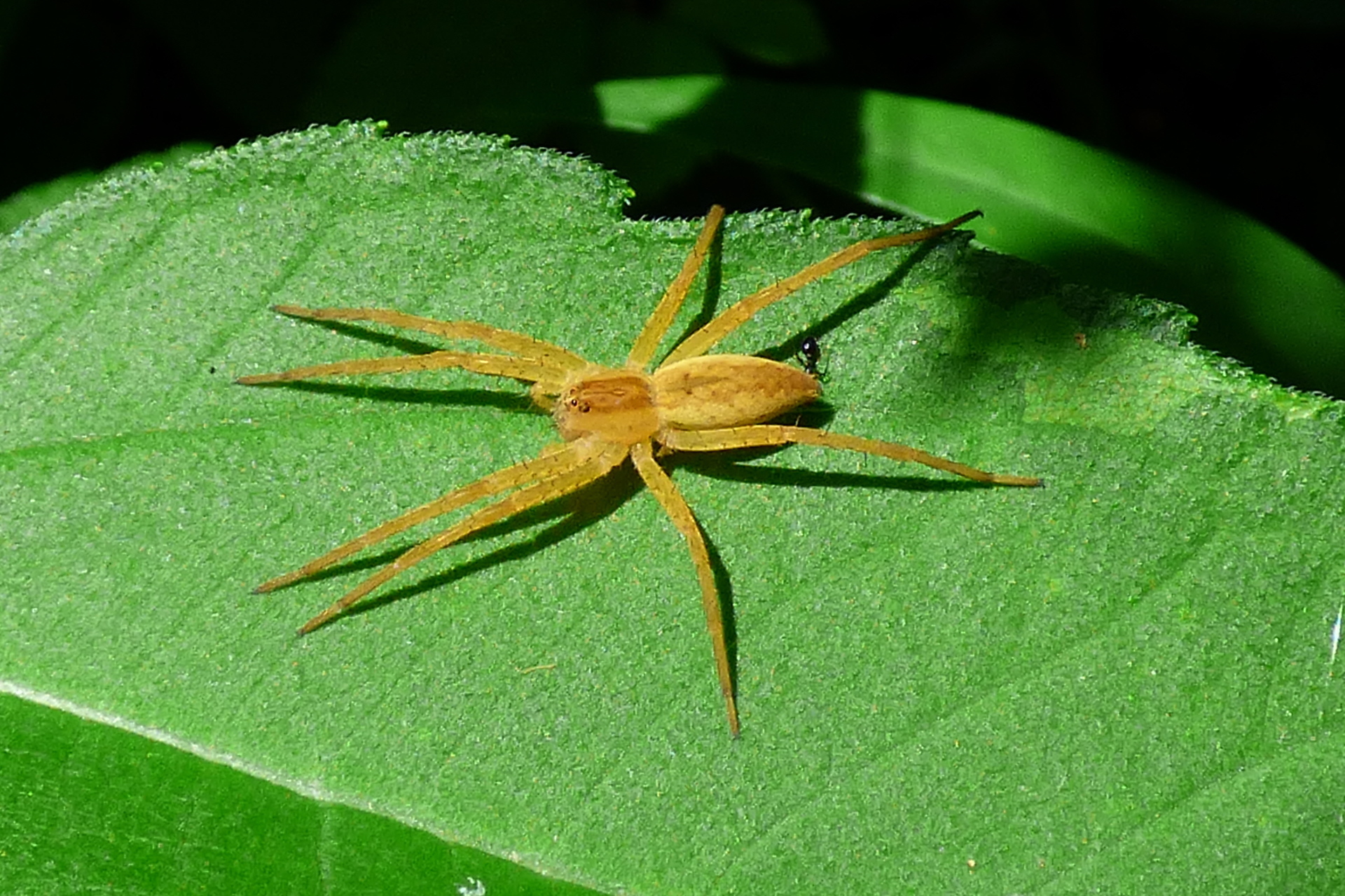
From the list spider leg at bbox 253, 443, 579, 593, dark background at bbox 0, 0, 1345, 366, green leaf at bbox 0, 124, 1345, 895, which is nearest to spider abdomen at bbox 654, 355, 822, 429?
green leaf at bbox 0, 124, 1345, 895

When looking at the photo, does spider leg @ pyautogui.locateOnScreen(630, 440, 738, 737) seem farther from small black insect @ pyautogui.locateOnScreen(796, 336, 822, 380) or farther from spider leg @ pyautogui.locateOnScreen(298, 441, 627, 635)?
small black insect @ pyautogui.locateOnScreen(796, 336, 822, 380)

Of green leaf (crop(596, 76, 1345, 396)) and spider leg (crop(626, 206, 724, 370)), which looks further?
green leaf (crop(596, 76, 1345, 396))

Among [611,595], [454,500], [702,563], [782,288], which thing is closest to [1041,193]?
[782,288]

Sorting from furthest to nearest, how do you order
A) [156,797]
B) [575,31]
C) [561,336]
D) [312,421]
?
[575,31]
[561,336]
[312,421]
[156,797]

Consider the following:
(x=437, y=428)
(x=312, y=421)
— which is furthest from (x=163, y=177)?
(x=437, y=428)

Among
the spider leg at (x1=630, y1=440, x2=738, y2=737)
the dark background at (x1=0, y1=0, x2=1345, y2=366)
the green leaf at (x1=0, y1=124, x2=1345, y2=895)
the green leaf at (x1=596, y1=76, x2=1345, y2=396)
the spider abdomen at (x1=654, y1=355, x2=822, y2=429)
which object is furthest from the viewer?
the dark background at (x1=0, y1=0, x2=1345, y2=366)

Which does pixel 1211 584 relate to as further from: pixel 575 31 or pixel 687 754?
pixel 575 31

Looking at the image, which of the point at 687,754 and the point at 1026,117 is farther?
the point at 1026,117
